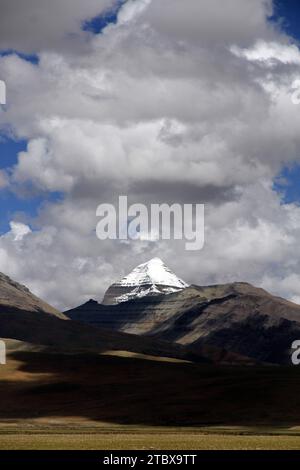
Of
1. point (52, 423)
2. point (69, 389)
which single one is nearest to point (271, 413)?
point (52, 423)

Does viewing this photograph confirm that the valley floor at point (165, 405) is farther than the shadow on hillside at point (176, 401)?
No

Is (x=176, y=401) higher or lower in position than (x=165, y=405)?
higher

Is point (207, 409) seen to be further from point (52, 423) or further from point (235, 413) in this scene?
point (52, 423)

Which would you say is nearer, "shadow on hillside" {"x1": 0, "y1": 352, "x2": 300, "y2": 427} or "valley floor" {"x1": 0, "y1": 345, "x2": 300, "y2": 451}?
"valley floor" {"x1": 0, "y1": 345, "x2": 300, "y2": 451}

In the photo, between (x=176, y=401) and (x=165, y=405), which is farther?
(x=176, y=401)

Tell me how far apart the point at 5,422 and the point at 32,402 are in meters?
37.0
